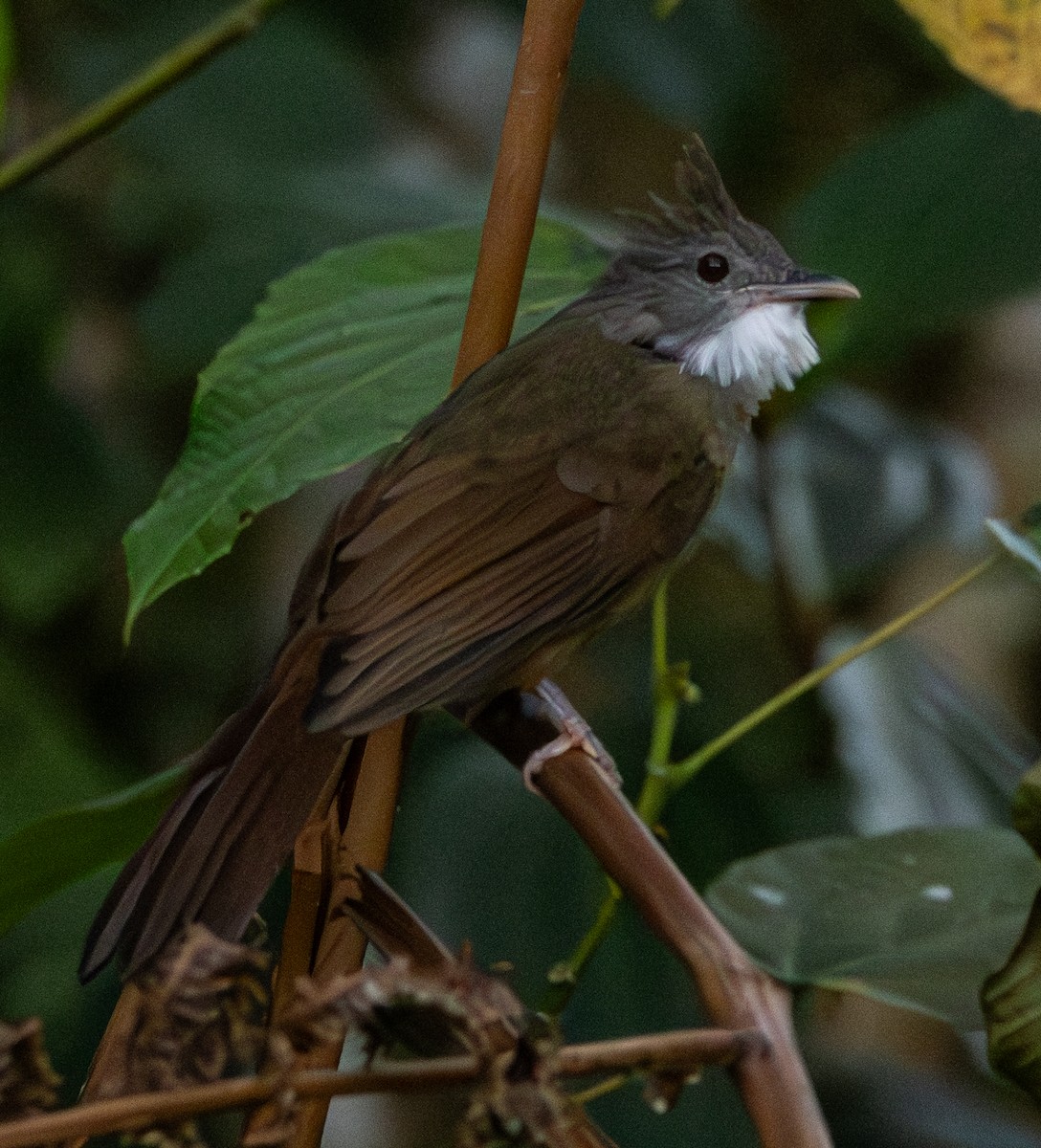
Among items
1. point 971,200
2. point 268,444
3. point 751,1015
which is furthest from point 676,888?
point 971,200

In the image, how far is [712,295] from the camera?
1.45 meters

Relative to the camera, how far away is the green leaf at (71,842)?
1.09m

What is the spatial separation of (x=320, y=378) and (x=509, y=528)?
18 cm

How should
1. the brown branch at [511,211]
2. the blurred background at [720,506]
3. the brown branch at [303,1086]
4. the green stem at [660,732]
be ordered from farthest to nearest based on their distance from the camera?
the blurred background at [720,506] < the green stem at [660,732] < the brown branch at [511,211] < the brown branch at [303,1086]

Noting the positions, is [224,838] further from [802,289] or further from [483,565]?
[802,289]

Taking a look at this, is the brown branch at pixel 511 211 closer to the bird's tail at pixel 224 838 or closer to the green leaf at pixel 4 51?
the bird's tail at pixel 224 838

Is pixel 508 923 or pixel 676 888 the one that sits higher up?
pixel 676 888

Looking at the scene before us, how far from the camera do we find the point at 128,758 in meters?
2.52

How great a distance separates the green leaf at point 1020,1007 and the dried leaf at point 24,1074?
1.86 ft

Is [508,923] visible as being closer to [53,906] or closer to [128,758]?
[53,906]

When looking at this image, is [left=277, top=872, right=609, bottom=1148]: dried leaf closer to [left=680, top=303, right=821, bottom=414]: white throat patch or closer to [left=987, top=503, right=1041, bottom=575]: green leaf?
[left=987, top=503, right=1041, bottom=575]: green leaf

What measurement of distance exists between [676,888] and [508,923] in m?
0.89

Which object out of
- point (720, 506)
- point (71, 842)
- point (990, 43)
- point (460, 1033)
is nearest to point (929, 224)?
point (720, 506)

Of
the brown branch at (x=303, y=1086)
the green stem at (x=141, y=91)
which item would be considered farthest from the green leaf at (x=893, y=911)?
the green stem at (x=141, y=91)
